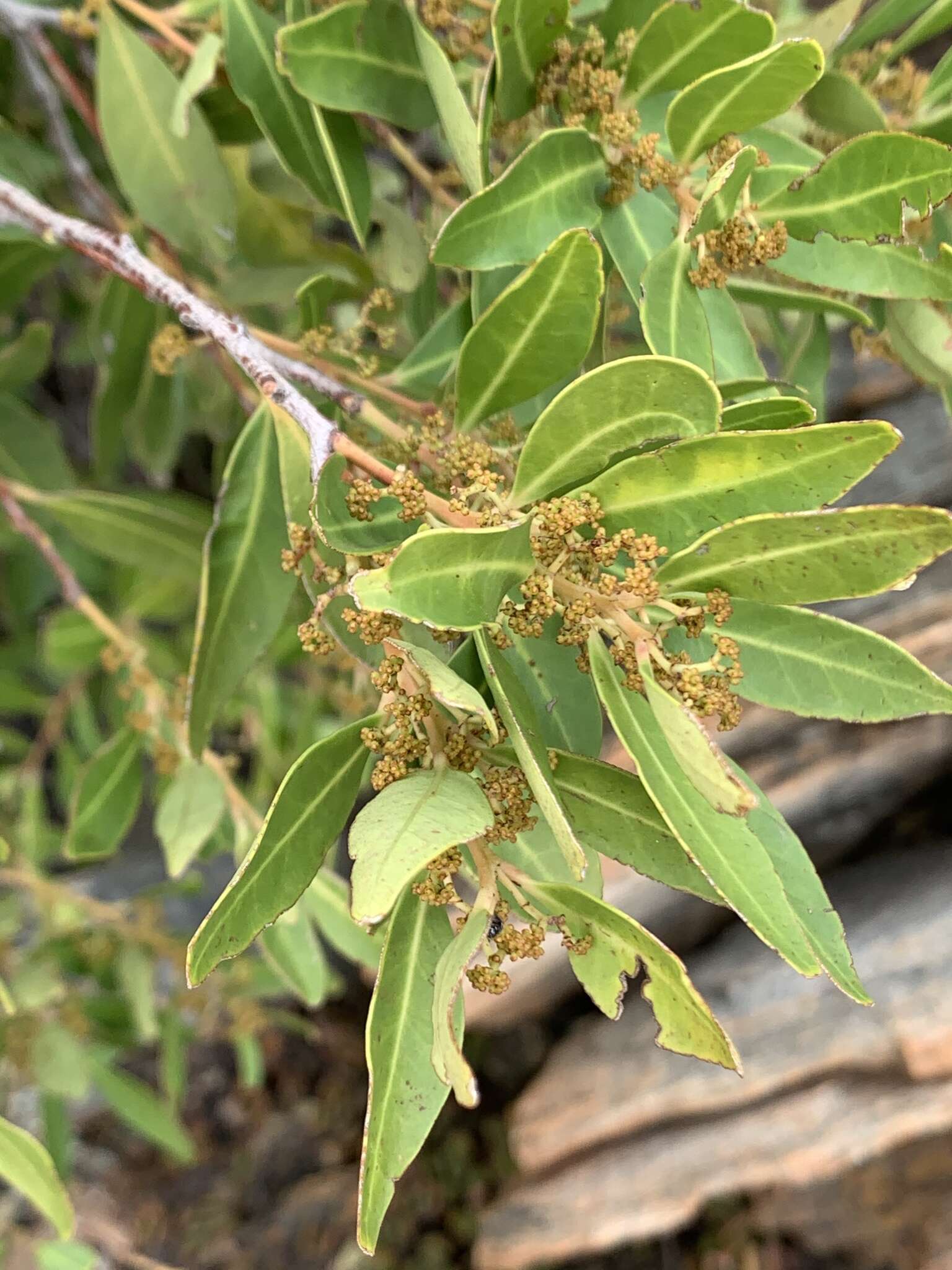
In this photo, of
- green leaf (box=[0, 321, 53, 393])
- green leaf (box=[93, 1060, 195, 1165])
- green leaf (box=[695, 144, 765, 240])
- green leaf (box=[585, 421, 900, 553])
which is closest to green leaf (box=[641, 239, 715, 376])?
green leaf (box=[695, 144, 765, 240])

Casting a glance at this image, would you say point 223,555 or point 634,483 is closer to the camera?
point 634,483

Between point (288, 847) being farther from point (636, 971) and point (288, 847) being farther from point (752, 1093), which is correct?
point (752, 1093)

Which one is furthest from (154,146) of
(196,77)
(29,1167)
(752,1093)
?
(752,1093)

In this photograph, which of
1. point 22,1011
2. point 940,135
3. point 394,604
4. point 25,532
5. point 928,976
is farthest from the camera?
point 928,976

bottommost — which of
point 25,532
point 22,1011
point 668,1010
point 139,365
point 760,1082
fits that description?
point 760,1082

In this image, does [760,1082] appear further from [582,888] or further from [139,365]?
[139,365]

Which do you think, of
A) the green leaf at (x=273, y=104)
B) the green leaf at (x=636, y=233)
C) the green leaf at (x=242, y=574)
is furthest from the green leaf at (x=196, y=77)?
the green leaf at (x=636, y=233)

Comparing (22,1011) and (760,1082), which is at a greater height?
(22,1011)

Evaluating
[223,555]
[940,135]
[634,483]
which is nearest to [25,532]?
[223,555]
